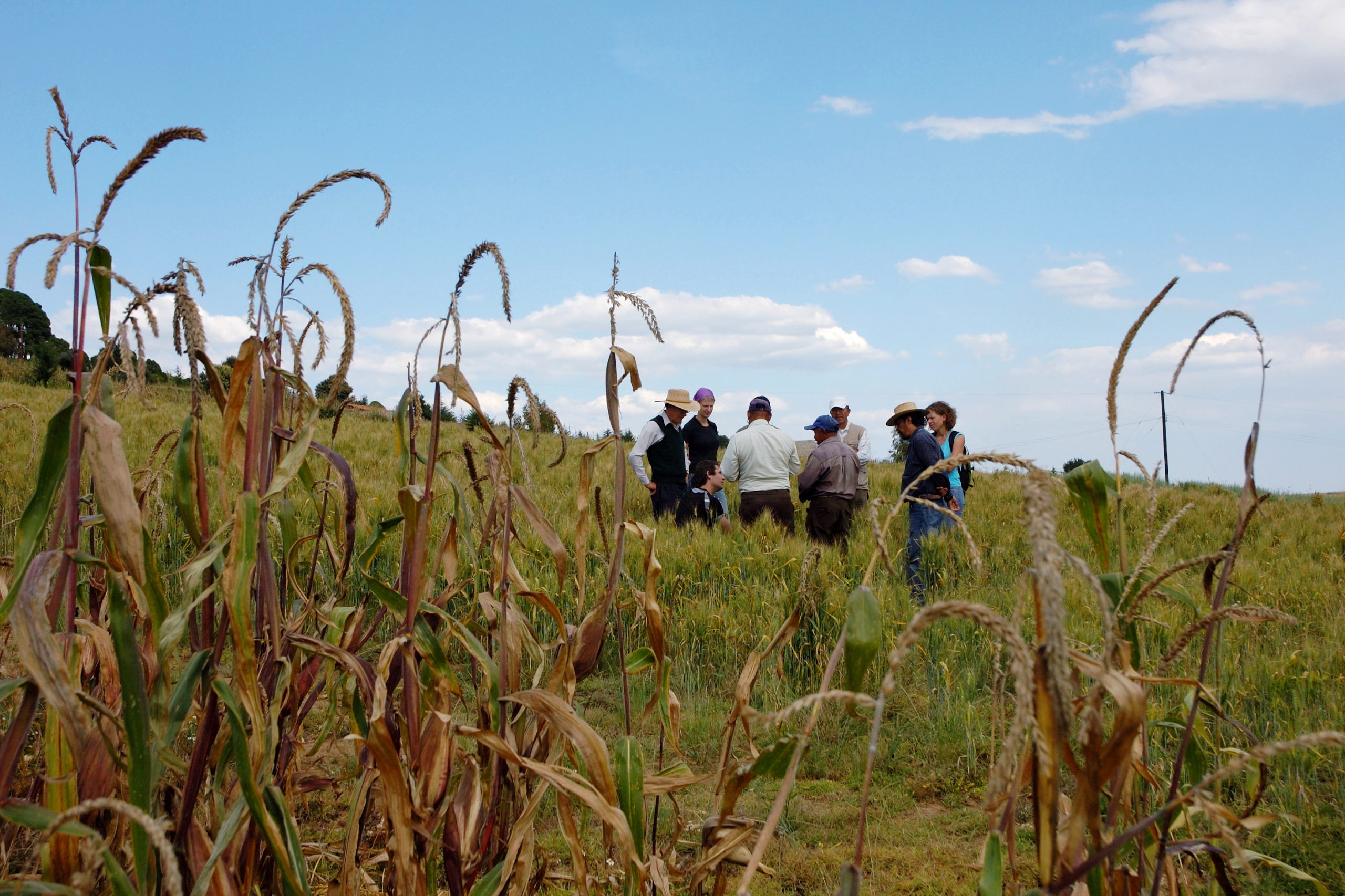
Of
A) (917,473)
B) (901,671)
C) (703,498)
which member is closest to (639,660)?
(901,671)

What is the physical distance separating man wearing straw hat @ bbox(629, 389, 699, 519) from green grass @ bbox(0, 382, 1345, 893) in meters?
Answer: 0.75

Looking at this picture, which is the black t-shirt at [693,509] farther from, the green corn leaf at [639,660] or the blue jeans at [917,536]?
the green corn leaf at [639,660]

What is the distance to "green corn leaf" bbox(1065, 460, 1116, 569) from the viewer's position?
142cm

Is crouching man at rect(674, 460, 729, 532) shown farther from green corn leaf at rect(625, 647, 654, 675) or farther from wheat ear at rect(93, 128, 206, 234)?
wheat ear at rect(93, 128, 206, 234)

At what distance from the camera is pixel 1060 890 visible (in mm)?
917

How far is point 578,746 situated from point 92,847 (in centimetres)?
75

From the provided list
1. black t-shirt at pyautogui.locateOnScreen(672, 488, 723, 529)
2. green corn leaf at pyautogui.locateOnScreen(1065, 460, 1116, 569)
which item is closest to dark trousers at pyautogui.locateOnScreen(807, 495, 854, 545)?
black t-shirt at pyautogui.locateOnScreen(672, 488, 723, 529)

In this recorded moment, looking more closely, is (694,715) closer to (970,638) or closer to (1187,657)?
(970,638)

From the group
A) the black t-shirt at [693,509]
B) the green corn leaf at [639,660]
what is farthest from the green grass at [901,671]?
the black t-shirt at [693,509]

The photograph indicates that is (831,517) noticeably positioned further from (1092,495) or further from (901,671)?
(1092,495)

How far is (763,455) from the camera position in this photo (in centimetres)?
841

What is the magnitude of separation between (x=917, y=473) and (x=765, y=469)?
5.04ft

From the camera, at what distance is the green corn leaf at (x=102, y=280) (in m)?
1.45

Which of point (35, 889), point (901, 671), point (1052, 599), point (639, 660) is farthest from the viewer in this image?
point (901, 671)
